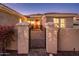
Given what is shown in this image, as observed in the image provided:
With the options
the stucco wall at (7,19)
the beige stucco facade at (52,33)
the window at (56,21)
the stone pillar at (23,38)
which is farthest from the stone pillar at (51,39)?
the stucco wall at (7,19)

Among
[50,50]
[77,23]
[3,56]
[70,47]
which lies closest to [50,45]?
[50,50]

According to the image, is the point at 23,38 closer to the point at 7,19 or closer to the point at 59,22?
Result: the point at 7,19

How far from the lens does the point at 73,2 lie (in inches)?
258

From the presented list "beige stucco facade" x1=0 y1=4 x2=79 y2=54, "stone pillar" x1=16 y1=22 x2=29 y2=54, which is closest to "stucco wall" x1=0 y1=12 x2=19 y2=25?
"beige stucco facade" x1=0 y1=4 x2=79 y2=54

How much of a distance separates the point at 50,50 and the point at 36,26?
92 cm

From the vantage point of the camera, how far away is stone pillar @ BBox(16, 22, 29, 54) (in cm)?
709

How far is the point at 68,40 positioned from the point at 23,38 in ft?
4.83

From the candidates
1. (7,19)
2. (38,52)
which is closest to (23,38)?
(38,52)

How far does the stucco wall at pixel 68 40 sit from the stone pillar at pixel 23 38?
1.08 metres

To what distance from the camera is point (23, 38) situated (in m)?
7.15

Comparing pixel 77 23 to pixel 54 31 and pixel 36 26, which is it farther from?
pixel 36 26

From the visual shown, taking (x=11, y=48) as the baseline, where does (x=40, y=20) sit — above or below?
above

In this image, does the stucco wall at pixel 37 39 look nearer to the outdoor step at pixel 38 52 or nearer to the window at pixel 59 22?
the outdoor step at pixel 38 52

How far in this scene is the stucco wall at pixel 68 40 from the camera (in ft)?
23.1
